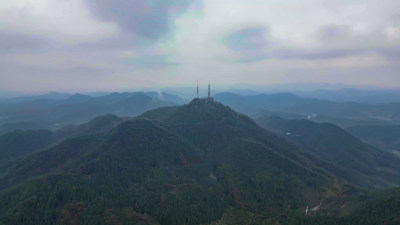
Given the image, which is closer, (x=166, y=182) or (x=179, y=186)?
(x=179, y=186)

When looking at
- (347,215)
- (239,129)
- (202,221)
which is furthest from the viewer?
(239,129)

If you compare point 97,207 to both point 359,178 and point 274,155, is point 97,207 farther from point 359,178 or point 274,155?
point 359,178

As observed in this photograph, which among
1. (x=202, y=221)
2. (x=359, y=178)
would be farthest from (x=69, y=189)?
(x=359, y=178)

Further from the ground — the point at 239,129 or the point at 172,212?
the point at 239,129

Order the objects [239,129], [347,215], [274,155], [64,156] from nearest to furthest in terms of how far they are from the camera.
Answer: [347,215] → [274,155] → [64,156] → [239,129]

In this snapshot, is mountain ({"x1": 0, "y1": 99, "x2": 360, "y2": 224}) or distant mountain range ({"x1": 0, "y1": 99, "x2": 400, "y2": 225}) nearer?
distant mountain range ({"x1": 0, "y1": 99, "x2": 400, "y2": 225})

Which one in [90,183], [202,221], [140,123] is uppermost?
[140,123]

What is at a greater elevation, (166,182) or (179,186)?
(166,182)

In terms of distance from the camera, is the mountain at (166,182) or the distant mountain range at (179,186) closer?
the distant mountain range at (179,186)
